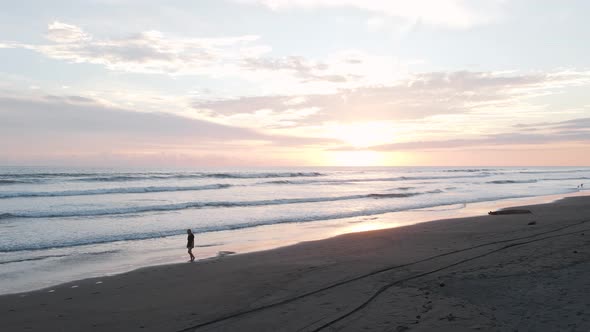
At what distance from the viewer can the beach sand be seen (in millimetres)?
7102

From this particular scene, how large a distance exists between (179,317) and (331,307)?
2.82 meters

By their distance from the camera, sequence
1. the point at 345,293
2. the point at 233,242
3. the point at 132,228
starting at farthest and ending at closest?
1. the point at 132,228
2. the point at 233,242
3. the point at 345,293

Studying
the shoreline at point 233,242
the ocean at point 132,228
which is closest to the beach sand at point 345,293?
the shoreline at point 233,242

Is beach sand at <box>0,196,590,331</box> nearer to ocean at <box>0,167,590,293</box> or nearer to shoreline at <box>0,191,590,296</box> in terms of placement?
shoreline at <box>0,191,590,296</box>

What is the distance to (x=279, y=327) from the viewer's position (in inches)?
275

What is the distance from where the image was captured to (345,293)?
8789 mm

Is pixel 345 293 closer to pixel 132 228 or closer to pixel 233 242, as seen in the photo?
pixel 233 242

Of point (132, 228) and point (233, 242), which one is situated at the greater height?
point (132, 228)

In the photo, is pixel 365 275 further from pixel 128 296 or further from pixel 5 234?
pixel 5 234

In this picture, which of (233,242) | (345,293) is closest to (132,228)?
(233,242)

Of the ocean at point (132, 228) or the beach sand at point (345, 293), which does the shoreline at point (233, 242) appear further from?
the beach sand at point (345, 293)

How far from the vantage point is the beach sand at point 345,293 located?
7.10 meters

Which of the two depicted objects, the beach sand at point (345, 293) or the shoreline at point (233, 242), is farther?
the shoreline at point (233, 242)

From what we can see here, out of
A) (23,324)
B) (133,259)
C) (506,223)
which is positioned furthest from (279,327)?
(506,223)
